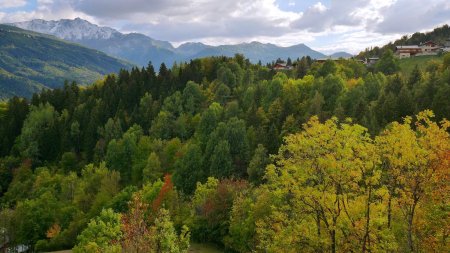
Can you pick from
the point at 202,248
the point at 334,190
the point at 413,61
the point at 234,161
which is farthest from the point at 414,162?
the point at 413,61

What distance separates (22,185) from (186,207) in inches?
2412

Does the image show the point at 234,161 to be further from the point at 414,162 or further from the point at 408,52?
the point at 408,52

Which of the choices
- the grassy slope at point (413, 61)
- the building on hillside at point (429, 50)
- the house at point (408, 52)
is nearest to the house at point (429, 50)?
the building on hillside at point (429, 50)

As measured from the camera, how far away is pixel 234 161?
301 ft

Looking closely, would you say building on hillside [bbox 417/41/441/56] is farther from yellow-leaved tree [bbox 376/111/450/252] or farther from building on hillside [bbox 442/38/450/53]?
yellow-leaved tree [bbox 376/111/450/252]

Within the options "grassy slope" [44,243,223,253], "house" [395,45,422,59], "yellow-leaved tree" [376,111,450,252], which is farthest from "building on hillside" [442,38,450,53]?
"yellow-leaved tree" [376,111,450,252]

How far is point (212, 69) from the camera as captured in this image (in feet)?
492

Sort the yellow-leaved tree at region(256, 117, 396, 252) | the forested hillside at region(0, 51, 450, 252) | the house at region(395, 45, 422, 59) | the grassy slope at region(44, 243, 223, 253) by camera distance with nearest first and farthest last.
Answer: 1. the yellow-leaved tree at region(256, 117, 396, 252)
2. the forested hillside at region(0, 51, 450, 252)
3. the grassy slope at region(44, 243, 223, 253)
4. the house at region(395, 45, 422, 59)

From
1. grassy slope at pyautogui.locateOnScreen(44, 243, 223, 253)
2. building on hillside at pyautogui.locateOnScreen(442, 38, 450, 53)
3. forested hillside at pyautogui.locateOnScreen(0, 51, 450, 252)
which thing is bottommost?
grassy slope at pyautogui.locateOnScreen(44, 243, 223, 253)

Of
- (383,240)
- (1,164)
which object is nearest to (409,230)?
(383,240)

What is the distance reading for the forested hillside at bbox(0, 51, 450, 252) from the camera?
23344 mm

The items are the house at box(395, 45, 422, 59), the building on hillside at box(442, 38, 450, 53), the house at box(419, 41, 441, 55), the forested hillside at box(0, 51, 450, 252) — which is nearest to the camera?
the forested hillside at box(0, 51, 450, 252)

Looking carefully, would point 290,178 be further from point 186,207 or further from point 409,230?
point 186,207

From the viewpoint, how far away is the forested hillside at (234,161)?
23.3m
